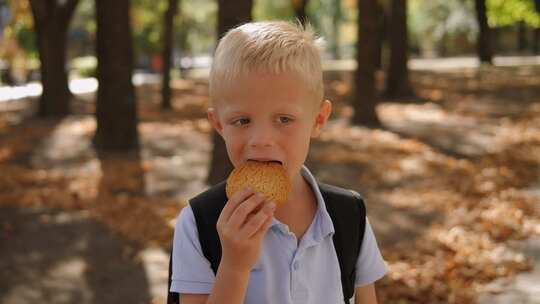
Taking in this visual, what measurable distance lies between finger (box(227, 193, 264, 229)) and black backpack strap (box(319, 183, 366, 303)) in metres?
0.43

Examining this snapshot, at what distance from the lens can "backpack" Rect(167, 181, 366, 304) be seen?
192 cm

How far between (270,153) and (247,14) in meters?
5.28

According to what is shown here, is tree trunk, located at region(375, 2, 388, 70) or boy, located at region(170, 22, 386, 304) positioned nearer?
boy, located at region(170, 22, 386, 304)

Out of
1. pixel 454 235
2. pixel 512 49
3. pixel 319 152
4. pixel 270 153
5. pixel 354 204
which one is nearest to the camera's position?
pixel 270 153

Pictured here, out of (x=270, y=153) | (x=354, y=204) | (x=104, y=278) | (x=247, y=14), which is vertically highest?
(x=247, y=14)

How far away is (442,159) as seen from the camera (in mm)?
9695

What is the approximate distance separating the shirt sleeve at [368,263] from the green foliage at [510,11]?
1290 inches

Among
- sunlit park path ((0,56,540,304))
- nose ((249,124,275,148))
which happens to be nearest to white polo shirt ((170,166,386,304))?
nose ((249,124,275,148))

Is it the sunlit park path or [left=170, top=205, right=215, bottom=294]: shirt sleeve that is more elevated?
[left=170, top=205, right=215, bottom=294]: shirt sleeve

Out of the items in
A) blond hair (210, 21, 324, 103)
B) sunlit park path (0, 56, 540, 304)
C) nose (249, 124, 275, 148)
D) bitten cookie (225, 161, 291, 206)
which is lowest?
sunlit park path (0, 56, 540, 304)

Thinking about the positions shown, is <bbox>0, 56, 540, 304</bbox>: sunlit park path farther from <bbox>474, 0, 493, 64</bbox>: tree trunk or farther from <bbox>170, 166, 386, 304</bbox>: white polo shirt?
<bbox>474, 0, 493, 64</bbox>: tree trunk

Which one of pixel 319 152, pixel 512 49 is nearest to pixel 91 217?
pixel 319 152

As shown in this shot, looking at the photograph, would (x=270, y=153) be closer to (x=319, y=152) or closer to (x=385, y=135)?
(x=319, y=152)

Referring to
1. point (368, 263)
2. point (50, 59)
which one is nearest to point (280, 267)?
point (368, 263)
